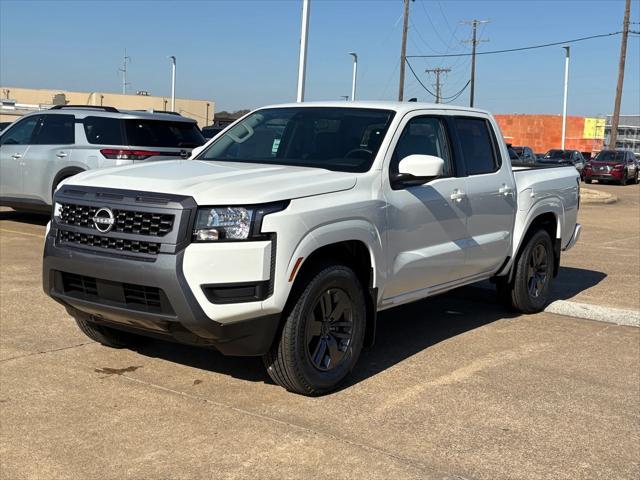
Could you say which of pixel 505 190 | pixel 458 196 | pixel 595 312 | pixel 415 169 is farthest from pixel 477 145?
pixel 595 312

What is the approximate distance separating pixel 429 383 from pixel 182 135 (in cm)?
725

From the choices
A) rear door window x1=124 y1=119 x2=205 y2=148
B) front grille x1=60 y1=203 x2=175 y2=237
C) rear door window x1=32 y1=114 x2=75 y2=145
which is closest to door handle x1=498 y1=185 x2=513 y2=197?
front grille x1=60 y1=203 x2=175 y2=237

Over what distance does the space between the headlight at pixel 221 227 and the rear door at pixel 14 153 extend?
857 centimetres

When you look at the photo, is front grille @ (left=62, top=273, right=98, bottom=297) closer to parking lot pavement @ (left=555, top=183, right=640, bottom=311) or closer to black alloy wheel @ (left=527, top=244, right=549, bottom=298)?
black alloy wheel @ (left=527, top=244, right=549, bottom=298)

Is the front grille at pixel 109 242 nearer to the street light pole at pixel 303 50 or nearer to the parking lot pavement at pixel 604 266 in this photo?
the parking lot pavement at pixel 604 266

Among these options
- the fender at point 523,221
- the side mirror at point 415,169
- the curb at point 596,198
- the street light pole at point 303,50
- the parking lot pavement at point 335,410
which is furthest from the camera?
the curb at point 596,198

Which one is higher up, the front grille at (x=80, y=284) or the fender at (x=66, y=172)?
the fender at (x=66, y=172)

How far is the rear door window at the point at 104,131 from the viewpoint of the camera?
11.2 metres

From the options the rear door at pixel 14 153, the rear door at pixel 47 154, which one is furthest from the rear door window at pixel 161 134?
the rear door at pixel 14 153

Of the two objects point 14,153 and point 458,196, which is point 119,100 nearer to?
point 14,153

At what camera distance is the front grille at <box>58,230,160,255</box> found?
4563 mm

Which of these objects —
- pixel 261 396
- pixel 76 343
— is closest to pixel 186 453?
pixel 261 396

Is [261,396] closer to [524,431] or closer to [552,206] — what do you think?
[524,431]

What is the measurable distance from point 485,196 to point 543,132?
74456 millimetres
